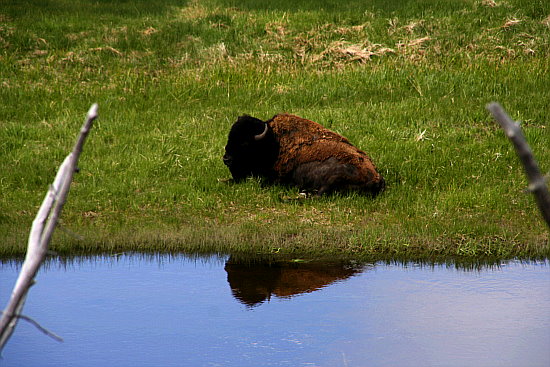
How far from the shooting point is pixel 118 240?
9.83 meters

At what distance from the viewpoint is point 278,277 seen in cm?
849

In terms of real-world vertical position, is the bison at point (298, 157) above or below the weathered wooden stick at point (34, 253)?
below

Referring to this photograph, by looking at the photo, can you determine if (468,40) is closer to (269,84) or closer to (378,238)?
(269,84)

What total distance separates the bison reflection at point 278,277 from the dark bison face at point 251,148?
263cm

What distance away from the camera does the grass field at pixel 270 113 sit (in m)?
10.1

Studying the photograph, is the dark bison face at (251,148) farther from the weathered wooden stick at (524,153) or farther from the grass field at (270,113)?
the weathered wooden stick at (524,153)

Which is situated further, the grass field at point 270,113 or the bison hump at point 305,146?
the bison hump at point 305,146

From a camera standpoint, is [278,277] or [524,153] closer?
[524,153]

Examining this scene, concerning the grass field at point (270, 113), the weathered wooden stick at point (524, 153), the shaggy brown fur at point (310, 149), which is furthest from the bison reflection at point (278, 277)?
the weathered wooden stick at point (524, 153)

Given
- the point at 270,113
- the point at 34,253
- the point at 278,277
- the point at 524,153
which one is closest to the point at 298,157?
the point at 278,277

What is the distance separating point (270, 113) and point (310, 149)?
13.3 ft

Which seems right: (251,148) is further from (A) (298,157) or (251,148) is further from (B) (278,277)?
(B) (278,277)

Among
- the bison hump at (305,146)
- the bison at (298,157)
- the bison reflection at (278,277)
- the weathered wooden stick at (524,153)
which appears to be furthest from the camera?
the bison hump at (305,146)

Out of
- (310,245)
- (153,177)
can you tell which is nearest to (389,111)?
(153,177)
